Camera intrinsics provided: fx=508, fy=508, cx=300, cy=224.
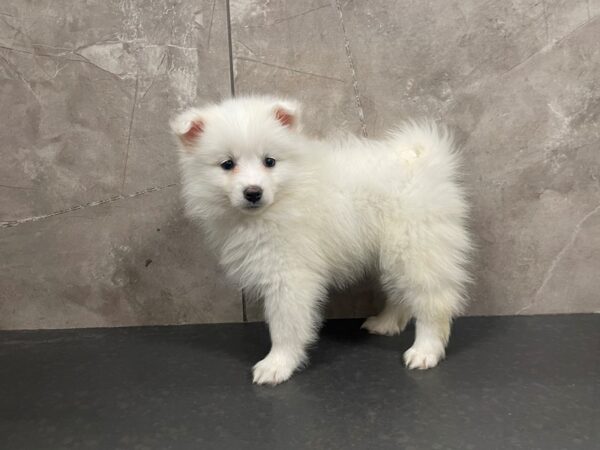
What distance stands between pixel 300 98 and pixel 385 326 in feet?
4.92

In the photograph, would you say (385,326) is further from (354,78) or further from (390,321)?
(354,78)

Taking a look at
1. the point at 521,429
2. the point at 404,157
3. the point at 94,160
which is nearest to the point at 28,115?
the point at 94,160

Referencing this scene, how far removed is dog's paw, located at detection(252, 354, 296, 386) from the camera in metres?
2.51

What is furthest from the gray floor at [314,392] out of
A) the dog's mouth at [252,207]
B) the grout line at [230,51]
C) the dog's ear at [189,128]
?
the grout line at [230,51]

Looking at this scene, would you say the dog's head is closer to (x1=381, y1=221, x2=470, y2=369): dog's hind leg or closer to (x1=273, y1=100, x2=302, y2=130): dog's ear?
(x1=273, y1=100, x2=302, y2=130): dog's ear

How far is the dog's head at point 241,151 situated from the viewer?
7.90ft

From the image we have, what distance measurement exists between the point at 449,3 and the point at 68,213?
2714 mm

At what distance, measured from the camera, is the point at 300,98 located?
315 centimetres

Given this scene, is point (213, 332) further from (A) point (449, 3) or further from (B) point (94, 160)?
(A) point (449, 3)

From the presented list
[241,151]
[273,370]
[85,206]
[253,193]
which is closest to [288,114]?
[241,151]

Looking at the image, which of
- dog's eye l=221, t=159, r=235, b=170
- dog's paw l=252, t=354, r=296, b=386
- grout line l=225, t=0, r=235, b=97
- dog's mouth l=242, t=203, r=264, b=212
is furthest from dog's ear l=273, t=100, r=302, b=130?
dog's paw l=252, t=354, r=296, b=386

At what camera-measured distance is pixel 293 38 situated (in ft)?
10.2

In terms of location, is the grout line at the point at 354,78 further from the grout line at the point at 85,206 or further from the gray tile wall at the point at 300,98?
the grout line at the point at 85,206

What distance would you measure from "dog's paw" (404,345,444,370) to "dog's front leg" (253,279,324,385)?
531 millimetres
